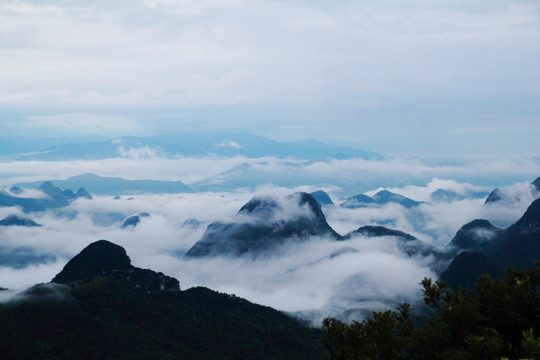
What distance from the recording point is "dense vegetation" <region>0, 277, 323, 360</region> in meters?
83.8

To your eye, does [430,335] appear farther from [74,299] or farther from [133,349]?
[74,299]

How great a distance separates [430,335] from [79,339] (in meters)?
80.1

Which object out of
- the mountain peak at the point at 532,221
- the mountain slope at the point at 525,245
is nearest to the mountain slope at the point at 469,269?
the mountain slope at the point at 525,245

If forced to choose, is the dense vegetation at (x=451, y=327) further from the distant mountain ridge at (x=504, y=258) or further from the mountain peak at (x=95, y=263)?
the distant mountain ridge at (x=504, y=258)

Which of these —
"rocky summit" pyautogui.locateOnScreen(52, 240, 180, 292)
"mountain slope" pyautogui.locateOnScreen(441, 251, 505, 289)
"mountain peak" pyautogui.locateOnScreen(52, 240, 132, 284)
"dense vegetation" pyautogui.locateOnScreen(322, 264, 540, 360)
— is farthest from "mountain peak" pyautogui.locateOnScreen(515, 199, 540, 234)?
"dense vegetation" pyautogui.locateOnScreen(322, 264, 540, 360)

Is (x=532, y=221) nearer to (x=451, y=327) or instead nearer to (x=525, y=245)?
(x=525, y=245)

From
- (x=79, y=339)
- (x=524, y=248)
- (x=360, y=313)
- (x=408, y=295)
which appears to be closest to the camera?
(x=79, y=339)

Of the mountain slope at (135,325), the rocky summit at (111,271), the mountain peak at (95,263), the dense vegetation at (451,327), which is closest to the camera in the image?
the dense vegetation at (451,327)

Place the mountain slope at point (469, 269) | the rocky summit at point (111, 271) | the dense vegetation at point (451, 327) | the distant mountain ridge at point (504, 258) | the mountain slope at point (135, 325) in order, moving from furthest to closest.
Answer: the distant mountain ridge at point (504, 258) < the mountain slope at point (469, 269) < the rocky summit at point (111, 271) < the mountain slope at point (135, 325) < the dense vegetation at point (451, 327)

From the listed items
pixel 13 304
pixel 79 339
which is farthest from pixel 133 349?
pixel 13 304

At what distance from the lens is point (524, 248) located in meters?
190

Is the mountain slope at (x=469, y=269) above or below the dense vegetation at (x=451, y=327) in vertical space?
below

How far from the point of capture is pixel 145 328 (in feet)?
331

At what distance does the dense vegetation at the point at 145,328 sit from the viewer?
8381cm
